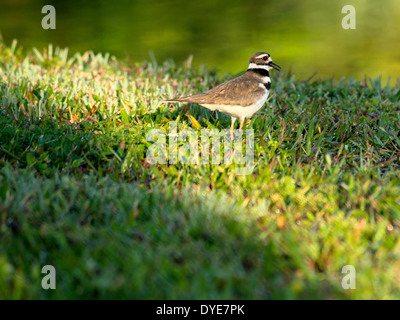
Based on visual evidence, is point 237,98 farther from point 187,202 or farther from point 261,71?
point 187,202

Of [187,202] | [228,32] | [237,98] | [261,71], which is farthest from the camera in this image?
[228,32]

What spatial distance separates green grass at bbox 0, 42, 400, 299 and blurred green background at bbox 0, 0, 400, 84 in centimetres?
514

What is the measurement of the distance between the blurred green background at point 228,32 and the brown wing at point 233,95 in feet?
17.3

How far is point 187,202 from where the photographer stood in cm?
384

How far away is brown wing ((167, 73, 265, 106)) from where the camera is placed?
5.12 metres

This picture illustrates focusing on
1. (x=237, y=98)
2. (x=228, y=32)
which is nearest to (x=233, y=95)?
(x=237, y=98)

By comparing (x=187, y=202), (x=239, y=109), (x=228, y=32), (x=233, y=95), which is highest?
(x=228, y=32)

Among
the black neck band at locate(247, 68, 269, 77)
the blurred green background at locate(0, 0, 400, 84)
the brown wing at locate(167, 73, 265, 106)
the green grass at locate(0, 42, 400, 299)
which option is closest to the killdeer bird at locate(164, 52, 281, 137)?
the brown wing at locate(167, 73, 265, 106)

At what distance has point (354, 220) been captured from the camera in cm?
375

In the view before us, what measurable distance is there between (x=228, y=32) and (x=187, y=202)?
9.95m

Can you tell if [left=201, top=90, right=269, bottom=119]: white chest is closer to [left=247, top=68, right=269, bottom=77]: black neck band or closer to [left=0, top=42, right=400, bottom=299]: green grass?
[left=0, top=42, right=400, bottom=299]: green grass

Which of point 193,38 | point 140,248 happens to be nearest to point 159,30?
point 193,38
